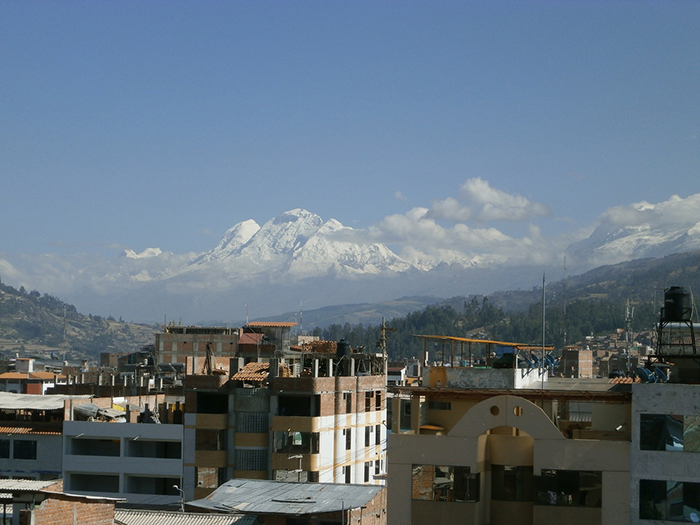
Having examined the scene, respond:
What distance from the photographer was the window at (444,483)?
2992cm

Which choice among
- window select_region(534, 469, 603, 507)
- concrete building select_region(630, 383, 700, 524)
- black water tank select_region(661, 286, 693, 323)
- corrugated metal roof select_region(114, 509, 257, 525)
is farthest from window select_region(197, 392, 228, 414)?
concrete building select_region(630, 383, 700, 524)

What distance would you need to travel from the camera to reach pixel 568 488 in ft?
96.8

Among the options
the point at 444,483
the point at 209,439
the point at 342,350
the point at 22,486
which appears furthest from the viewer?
the point at 342,350

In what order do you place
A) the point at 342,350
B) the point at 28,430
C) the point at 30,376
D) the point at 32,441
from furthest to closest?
the point at 30,376 → the point at 342,350 → the point at 28,430 → the point at 32,441

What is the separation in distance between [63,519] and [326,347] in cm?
4632

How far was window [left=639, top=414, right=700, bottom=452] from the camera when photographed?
2900 centimetres

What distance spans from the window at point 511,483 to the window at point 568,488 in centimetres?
63

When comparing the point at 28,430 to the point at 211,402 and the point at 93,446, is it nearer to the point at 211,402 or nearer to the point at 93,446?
the point at 93,446

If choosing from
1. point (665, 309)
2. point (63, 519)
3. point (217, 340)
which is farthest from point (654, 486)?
point (217, 340)

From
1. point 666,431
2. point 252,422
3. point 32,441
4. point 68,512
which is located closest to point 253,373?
point 252,422

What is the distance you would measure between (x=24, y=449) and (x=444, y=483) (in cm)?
4082

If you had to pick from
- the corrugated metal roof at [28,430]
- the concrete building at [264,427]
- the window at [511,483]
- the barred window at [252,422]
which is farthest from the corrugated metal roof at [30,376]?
the window at [511,483]

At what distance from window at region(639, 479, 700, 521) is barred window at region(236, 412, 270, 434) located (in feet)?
108

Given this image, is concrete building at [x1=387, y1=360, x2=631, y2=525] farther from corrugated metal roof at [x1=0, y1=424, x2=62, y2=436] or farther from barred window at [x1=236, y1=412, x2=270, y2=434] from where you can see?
corrugated metal roof at [x1=0, y1=424, x2=62, y2=436]
